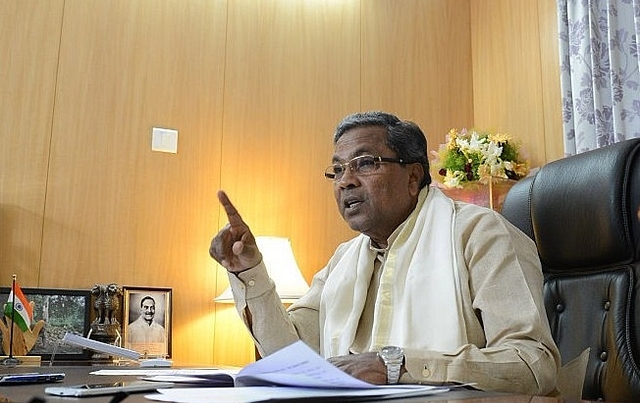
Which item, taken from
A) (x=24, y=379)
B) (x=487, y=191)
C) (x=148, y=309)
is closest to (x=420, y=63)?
(x=487, y=191)

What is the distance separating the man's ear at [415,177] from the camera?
5.79 feet

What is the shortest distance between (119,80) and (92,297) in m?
0.93

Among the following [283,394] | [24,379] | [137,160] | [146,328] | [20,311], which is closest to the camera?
[283,394]

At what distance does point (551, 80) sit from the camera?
3.25 meters

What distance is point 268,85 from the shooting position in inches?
130

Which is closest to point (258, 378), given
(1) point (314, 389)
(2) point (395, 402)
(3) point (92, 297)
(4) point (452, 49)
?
(1) point (314, 389)

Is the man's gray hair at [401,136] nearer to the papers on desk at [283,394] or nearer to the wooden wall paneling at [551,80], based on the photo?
the papers on desk at [283,394]

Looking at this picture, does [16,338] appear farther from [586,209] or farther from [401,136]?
[586,209]

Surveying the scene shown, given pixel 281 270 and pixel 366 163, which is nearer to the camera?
pixel 366 163

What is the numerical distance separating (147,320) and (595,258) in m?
1.82

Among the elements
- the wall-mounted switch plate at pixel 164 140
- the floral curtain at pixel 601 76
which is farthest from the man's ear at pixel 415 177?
the wall-mounted switch plate at pixel 164 140

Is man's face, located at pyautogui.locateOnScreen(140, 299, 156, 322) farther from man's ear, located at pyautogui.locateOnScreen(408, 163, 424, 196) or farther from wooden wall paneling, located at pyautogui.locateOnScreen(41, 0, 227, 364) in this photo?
man's ear, located at pyautogui.locateOnScreen(408, 163, 424, 196)

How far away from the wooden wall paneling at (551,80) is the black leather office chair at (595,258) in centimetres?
161

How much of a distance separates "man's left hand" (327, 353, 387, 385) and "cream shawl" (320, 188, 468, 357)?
0.31 meters
